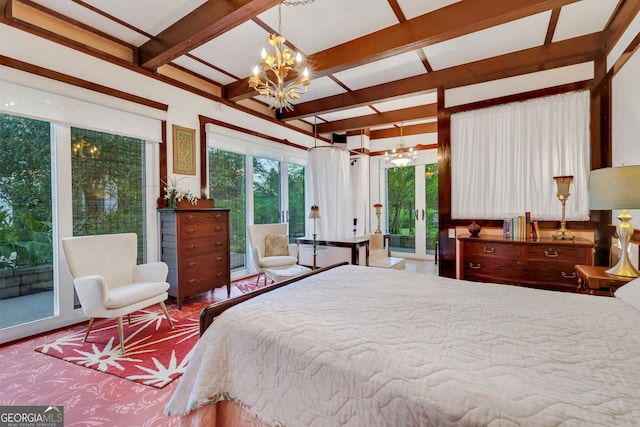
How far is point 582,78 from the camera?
302cm

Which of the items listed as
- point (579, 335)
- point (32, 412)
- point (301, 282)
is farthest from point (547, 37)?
point (32, 412)

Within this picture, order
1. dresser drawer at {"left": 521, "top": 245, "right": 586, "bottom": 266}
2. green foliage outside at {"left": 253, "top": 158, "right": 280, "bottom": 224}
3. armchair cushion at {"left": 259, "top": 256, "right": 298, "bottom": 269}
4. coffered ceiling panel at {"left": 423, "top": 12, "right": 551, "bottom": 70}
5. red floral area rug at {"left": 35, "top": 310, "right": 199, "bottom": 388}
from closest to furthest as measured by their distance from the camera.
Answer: red floral area rug at {"left": 35, "top": 310, "right": 199, "bottom": 388} → dresser drawer at {"left": 521, "top": 245, "right": 586, "bottom": 266} → coffered ceiling panel at {"left": 423, "top": 12, "right": 551, "bottom": 70} → armchair cushion at {"left": 259, "top": 256, "right": 298, "bottom": 269} → green foliage outside at {"left": 253, "top": 158, "right": 280, "bottom": 224}

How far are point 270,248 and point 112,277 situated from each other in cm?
195

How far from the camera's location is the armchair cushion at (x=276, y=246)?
4.23m

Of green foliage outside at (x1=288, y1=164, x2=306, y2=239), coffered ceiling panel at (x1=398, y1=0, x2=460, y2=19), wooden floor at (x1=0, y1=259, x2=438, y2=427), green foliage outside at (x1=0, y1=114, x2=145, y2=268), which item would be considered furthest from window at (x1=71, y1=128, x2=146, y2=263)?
coffered ceiling panel at (x1=398, y1=0, x2=460, y2=19)

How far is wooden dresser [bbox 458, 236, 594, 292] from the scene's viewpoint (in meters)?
2.66

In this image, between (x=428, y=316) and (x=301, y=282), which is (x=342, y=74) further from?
(x=428, y=316)

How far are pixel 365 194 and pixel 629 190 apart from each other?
490 cm

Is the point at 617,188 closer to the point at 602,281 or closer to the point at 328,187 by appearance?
the point at 602,281

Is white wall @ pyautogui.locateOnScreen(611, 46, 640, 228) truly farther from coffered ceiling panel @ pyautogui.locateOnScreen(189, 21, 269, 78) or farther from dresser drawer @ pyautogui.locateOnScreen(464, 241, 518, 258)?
coffered ceiling panel @ pyautogui.locateOnScreen(189, 21, 269, 78)

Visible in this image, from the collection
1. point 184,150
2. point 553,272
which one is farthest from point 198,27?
point 553,272

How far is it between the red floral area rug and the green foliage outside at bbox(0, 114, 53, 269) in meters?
0.87

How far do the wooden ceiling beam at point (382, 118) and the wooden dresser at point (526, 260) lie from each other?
2730mm

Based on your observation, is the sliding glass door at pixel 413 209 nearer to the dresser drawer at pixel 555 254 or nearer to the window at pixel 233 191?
the dresser drawer at pixel 555 254
